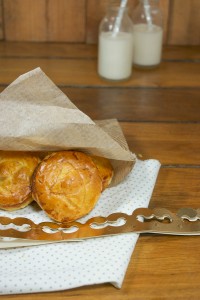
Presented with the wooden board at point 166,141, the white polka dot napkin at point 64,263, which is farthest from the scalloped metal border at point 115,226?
the wooden board at point 166,141

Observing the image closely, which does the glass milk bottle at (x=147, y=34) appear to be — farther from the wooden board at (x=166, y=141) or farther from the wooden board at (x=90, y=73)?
the wooden board at (x=166, y=141)

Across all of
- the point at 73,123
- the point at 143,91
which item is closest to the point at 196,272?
the point at 73,123

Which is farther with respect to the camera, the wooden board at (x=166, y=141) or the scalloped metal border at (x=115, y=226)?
the wooden board at (x=166, y=141)

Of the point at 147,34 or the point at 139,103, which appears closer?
the point at 139,103

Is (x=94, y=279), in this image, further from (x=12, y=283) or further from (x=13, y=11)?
(x=13, y=11)

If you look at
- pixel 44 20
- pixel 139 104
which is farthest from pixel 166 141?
pixel 44 20

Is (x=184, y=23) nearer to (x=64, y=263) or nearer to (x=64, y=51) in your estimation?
(x=64, y=51)
